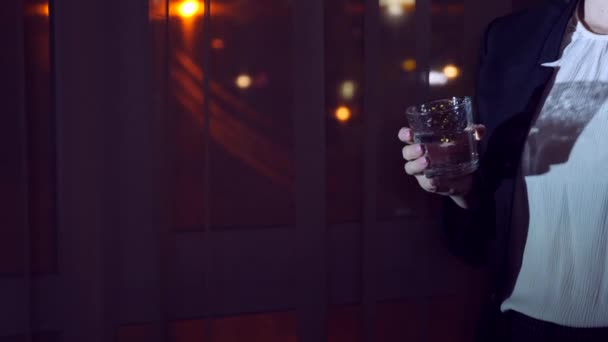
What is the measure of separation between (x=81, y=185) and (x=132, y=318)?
32 centimetres

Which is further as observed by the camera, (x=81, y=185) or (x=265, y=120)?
(x=265, y=120)

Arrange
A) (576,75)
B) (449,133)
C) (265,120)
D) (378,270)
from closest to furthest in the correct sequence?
(449,133), (576,75), (265,120), (378,270)

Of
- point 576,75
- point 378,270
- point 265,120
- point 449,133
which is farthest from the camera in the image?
point 378,270

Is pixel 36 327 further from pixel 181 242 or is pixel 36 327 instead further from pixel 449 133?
pixel 449 133

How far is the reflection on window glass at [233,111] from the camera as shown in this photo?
1096mm

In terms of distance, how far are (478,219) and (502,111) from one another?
27cm

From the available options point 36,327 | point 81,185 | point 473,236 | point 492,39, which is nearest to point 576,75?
point 492,39

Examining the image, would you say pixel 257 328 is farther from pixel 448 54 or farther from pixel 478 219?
pixel 448 54

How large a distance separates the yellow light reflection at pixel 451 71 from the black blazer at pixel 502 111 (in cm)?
12

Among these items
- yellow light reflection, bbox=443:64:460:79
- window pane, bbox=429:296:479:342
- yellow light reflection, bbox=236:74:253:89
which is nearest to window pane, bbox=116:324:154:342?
yellow light reflection, bbox=236:74:253:89

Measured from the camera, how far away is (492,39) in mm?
1237

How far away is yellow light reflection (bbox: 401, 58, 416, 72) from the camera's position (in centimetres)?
132

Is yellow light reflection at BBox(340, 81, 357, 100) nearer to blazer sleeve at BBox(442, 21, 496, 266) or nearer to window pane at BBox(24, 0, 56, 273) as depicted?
blazer sleeve at BBox(442, 21, 496, 266)

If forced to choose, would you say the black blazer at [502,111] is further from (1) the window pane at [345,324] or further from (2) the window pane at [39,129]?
(2) the window pane at [39,129]
